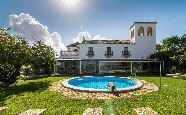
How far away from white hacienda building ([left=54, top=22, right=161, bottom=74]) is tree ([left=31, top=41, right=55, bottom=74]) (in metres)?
1.55

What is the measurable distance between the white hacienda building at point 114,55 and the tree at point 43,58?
5.10 feet

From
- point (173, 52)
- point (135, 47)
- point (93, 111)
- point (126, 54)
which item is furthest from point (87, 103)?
point (135, 47)

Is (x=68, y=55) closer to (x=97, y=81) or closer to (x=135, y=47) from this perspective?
(x=135, y=47)

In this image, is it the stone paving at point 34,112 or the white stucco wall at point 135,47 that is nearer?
the stone paving at point 34,112

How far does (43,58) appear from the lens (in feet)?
137

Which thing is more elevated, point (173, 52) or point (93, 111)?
point (173, 52)

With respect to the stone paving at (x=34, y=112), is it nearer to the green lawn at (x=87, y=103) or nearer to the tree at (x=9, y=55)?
the green lawn at (x=87, y=103)

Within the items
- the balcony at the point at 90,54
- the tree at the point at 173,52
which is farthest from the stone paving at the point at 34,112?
the balcony at the point at 90,54

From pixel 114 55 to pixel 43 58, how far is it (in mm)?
13037

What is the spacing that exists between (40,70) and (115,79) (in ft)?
49.9

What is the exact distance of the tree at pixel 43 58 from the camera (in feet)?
137

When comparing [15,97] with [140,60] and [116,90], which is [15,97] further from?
[140,60]

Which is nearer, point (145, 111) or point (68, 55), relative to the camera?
point (145, 111)

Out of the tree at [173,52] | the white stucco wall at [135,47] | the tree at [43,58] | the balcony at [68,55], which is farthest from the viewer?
the white stucco wall at [135,47]
